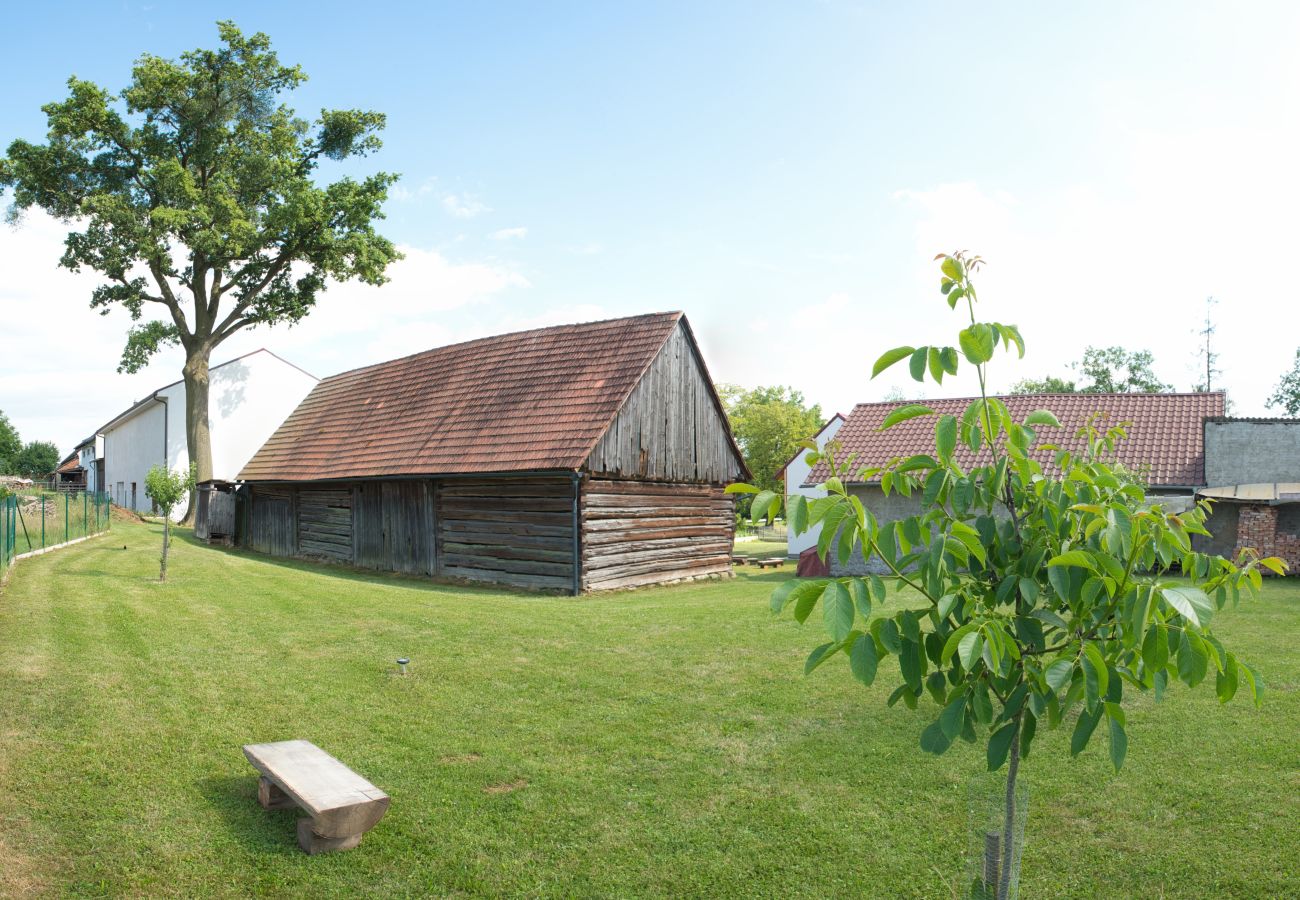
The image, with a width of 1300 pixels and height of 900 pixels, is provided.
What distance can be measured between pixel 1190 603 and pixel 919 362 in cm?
104

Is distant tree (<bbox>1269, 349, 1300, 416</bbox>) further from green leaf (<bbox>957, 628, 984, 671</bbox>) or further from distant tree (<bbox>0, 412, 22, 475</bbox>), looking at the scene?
distant tree (<bbox>0, 412, 22, 475</bbox>)

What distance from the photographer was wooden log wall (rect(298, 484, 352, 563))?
2372 cm

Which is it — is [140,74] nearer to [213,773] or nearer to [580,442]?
[580,442]

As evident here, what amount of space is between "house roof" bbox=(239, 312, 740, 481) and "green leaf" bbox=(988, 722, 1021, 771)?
14.9 m

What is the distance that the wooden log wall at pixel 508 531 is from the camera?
18.6 m

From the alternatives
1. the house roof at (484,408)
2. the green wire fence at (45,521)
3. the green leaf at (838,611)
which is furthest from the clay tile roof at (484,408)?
the green leaf at (838,611)

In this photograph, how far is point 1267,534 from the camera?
70.1ft

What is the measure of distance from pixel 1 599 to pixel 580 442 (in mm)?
10180

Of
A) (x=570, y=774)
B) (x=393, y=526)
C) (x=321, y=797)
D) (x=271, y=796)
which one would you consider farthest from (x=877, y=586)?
(x=393, y=526)

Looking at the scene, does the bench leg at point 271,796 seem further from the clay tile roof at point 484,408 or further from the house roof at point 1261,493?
the house roof at point 1261,493

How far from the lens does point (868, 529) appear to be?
2840mm

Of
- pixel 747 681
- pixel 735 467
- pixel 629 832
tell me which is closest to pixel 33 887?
pixel 629 832

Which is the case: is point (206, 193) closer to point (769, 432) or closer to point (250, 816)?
point (250, 816)

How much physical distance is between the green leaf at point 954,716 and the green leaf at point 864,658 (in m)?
0.35
